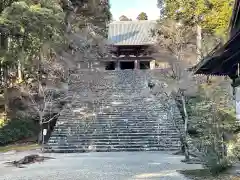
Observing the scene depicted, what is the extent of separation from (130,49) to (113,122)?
1658 cm

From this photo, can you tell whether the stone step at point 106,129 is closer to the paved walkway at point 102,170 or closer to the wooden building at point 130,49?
the paved walkway at point 102,170

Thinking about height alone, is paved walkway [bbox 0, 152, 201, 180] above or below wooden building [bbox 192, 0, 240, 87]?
below

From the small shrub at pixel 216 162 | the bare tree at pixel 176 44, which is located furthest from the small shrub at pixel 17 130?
the small shrub at pixel 216 162

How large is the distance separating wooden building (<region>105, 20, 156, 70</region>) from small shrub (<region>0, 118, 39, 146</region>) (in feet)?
41.2

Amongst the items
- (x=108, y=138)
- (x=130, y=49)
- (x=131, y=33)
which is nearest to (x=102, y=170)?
(x=108, y=138)

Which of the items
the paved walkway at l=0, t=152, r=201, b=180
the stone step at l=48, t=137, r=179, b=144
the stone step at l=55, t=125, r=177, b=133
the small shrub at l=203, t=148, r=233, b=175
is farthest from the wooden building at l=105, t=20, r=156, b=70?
the small shrub at l=203, t=148, r=233, b=175

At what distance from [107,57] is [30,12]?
20.8m

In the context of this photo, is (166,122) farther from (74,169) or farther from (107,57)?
(107,57)

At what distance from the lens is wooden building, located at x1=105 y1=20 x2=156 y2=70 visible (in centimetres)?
3344

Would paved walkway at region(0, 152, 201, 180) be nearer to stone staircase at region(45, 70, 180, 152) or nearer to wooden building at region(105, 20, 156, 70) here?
stone staircase at region(45, 70, 180, 152)

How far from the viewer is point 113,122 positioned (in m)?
18.7

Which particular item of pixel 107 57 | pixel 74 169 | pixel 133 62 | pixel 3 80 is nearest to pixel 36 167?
pixel 74 169

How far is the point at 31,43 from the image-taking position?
13.5m

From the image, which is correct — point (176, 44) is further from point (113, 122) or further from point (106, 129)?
point (106, 129)
